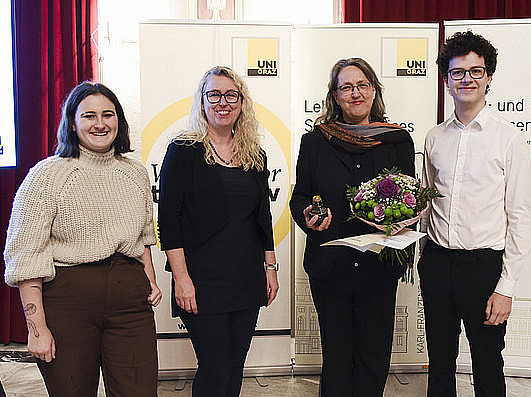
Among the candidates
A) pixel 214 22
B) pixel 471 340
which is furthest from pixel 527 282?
pixel 214 22

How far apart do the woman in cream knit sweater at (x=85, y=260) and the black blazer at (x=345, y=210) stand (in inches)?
29.0

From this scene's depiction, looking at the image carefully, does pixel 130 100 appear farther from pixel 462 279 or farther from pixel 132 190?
pixel 462 279

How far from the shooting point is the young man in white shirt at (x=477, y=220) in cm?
214

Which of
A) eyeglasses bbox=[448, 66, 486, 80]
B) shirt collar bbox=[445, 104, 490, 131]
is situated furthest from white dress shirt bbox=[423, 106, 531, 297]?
eyeglasses bbox=[448, 66, 486, 80]

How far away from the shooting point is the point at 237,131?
223 centimetres

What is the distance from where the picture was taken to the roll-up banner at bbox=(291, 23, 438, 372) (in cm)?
328

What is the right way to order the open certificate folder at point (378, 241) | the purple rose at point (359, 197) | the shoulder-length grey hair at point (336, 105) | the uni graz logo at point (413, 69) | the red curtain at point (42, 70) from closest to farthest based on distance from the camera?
the open certificate folder at point (378, 241) → the purple rose at point (359, 197) → the shoulder-length grey hair at point (336, 105) → the uni graz logo at point (413, 69) → the red curtain at point (42, 70)

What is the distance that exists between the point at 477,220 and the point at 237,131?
3.47 ft

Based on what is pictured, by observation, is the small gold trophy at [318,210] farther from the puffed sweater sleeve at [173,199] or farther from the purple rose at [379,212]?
the puffed sweater sleeve at [173,199]

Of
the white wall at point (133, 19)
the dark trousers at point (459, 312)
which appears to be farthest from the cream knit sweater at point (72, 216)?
the white wall at point (133, 19)

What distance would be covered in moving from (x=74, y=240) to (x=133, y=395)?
603 millimetres

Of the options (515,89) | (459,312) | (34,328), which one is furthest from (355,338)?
(515,89)

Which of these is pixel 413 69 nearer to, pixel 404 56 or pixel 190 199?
pixel 404 56

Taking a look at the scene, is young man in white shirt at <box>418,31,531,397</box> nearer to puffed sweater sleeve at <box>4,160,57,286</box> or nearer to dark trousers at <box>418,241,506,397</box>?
dark trousers at <box>418,241,506,397</box>
